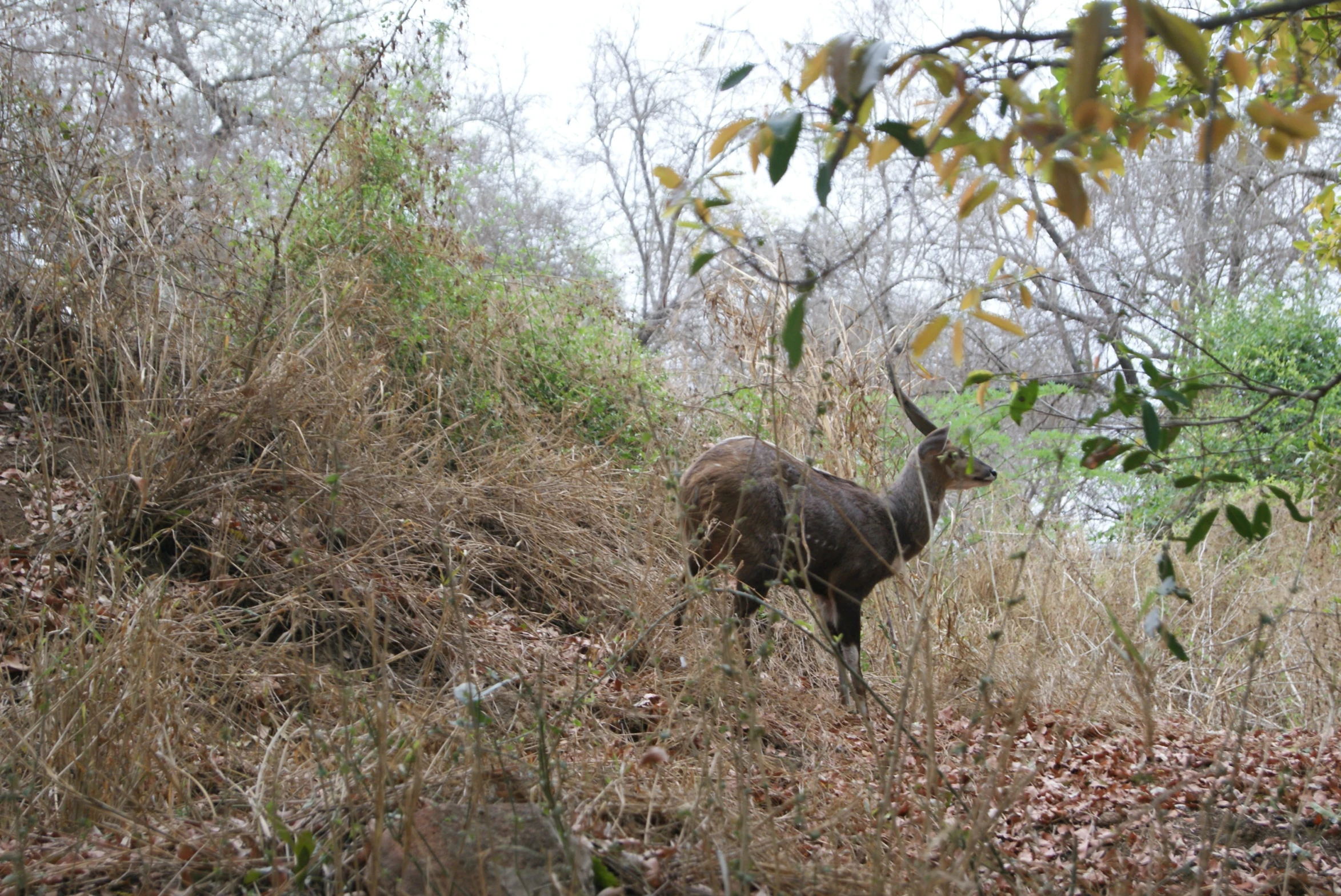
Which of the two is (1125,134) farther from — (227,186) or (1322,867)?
(227,186)

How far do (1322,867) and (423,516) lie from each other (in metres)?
4.28

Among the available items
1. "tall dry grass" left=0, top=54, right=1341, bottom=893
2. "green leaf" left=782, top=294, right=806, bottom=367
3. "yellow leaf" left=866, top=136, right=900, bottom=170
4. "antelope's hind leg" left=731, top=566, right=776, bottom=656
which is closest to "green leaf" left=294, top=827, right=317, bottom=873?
"tall dry grass" left=0, top=54, right=1341, bottom=893

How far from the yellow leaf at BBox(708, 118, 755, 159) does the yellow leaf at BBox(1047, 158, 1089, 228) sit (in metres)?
0.58

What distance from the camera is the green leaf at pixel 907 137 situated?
1665mm

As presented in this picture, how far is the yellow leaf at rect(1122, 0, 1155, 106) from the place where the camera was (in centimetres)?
128

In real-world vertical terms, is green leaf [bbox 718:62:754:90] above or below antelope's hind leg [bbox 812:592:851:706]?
above

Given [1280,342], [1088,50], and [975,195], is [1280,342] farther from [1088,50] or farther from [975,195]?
[1088,50]

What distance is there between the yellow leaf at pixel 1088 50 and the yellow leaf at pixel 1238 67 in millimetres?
308

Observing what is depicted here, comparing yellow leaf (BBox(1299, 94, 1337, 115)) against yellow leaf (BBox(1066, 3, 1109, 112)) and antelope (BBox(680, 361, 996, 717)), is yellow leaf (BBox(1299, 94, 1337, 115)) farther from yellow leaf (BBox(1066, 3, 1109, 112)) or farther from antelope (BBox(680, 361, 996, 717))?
antelope (BBox(680, 361, 996, 717))

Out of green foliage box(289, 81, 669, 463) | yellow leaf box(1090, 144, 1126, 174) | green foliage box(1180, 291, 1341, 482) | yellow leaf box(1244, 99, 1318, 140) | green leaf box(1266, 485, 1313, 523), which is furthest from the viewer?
green foliage box(1180, 291, 1341, 482)

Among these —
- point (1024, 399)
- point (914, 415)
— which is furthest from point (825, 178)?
point (914, 415)

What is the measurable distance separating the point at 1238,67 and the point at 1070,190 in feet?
1.06

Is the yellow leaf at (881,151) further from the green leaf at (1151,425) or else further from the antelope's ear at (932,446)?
the antelope's ear at (932,446)

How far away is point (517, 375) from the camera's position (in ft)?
25.3
